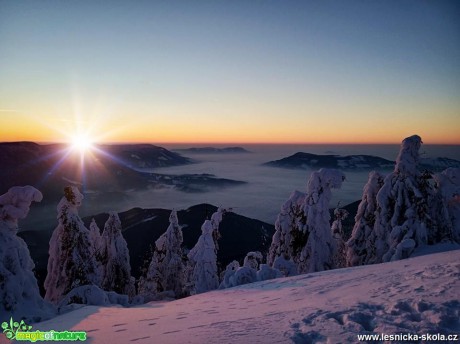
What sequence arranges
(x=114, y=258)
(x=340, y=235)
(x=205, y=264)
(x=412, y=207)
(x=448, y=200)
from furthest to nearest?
(x=114, y=258), (x=340, y=235), (x=205, y=264), (x=448, y=200), (x=412, y=207)

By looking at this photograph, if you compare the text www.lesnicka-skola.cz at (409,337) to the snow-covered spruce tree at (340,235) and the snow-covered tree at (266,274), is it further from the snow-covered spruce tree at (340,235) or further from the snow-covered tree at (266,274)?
the snow-covered spruce tree at (340,235)

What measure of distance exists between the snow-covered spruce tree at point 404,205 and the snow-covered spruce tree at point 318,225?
306 centimetres

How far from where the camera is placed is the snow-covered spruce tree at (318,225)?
63.5 feet

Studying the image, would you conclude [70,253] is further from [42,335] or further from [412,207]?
[412,207]

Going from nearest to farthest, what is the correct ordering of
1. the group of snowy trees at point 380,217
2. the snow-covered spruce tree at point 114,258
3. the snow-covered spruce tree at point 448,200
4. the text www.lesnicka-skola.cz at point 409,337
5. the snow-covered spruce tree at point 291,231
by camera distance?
1. the text www.lesnicka-skola.cz at point 409,337
2. the group of snowy trees at point 380,217
3. the snow-covered spruce tree at point 448,200
4. the snow-covered spruce tree at point 291,231
5. the snow-covered spruce tree at point 114,258

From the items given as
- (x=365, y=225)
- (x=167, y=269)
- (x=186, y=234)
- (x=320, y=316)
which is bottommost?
(x=186, y=234)

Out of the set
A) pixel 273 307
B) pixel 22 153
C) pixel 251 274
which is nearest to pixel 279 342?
pixel 273 307

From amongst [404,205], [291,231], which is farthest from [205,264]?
[404,205]

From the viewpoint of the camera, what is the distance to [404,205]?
715 inches

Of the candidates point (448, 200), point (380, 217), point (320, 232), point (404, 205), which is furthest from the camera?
point (320, 232)

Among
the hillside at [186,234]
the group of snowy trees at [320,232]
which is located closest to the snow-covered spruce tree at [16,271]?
the group of snowy trees at [320,232]

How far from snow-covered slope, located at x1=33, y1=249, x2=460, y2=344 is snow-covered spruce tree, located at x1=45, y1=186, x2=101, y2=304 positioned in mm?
10577

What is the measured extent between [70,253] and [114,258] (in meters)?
8.53

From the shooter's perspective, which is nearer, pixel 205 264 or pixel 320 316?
pixel 320 316
